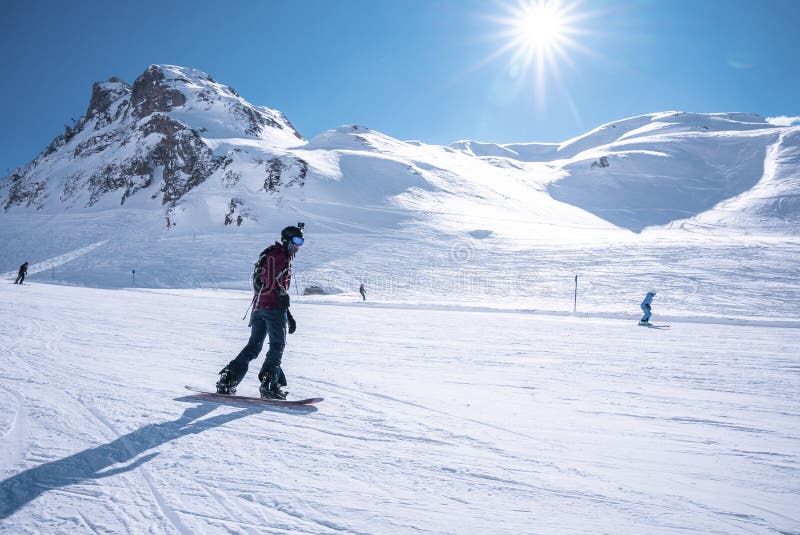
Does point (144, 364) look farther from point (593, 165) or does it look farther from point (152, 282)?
point (593, 165)

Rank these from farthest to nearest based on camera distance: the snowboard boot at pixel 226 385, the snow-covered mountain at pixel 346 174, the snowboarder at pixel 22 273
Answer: the snow-covered mountain at pixel 346 174 → the snowboarder at pixel 22 273 → the snowboard boot at pixel 226 385

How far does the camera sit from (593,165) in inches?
3935

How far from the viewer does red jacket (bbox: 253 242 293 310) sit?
4824 mm

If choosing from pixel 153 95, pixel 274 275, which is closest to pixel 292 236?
pixel 274 275

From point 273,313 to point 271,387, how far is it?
0.85 m

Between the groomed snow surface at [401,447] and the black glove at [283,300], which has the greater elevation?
the black glove at [283,300]

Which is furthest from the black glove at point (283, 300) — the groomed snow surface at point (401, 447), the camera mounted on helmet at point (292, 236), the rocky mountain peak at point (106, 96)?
the rocky mountain peak at point (106, 96)

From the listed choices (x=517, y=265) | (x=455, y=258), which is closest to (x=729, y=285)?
(x=517, y=265)

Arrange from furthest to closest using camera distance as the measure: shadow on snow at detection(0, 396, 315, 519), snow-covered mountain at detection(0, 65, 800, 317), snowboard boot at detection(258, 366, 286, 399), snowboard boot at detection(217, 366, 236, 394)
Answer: snow-covered mountain at detection(0, 65, 800, 317), snowboard boot at detection(217, 366, 236, 394), snowboard boot at detection(258, 366, 286, 399), shadow on snow at detection(0, 396, 315, 519)

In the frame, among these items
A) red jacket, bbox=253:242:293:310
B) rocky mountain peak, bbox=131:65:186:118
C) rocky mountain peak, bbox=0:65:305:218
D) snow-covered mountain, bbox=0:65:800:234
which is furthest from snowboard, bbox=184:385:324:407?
rocky mountain peak, bbox=131:65:186:118

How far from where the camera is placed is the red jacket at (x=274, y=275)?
4.82 meters

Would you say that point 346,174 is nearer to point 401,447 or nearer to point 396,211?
point 396,211

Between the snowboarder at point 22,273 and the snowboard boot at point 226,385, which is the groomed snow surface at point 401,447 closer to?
the snowboard boot at point 226,385

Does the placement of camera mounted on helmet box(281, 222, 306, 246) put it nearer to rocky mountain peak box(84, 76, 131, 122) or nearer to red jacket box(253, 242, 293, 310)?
red jacket box(253, 242, 293, 310)
